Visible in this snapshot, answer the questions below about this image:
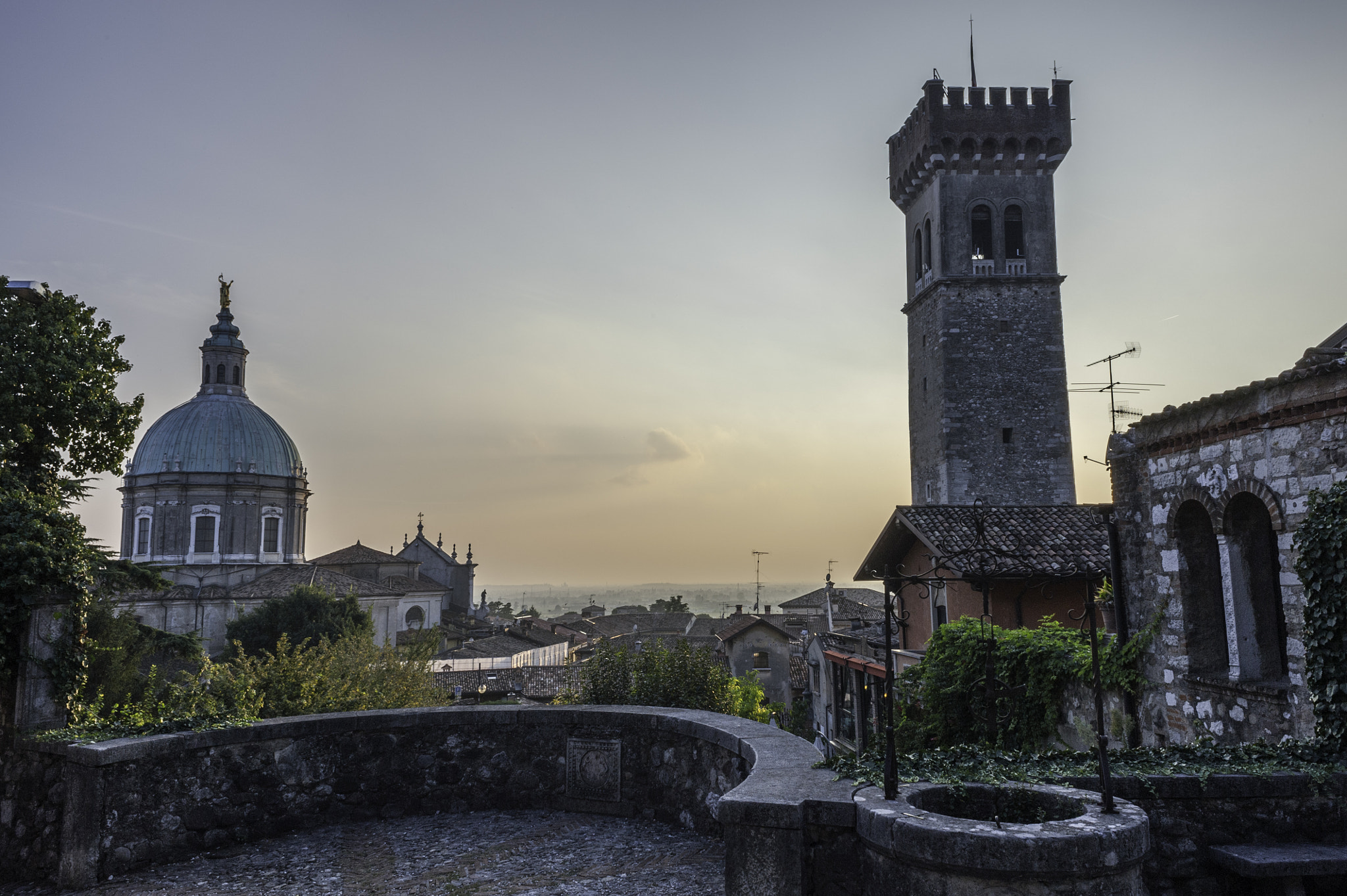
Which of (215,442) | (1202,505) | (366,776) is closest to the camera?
(366,776)

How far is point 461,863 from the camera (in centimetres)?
563

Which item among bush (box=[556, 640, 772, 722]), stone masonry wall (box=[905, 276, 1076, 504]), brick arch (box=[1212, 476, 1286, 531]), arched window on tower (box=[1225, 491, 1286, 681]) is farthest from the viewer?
stone masonry wall (box=[905, 276, 1076, 504])

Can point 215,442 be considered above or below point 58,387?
above

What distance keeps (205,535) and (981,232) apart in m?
49.5

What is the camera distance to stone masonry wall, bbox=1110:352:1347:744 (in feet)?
26.9

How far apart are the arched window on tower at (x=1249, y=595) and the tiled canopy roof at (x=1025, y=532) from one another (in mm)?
7569

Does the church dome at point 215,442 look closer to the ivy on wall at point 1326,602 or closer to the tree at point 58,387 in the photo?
the tree at point 58,387

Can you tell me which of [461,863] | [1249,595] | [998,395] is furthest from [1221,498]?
[998,395]

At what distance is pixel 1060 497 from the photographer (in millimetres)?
31281

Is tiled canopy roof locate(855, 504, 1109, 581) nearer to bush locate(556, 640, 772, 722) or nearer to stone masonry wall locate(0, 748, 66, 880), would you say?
bush locate(556, 640, 772, 722)

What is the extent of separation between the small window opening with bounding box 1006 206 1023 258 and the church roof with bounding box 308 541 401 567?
46543 millimetres

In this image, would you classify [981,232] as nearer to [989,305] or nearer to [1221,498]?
[989,305]

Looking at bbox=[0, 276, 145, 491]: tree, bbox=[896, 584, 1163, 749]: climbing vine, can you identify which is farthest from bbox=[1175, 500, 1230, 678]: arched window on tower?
bbox=[0, 276, 145, 491]: tree

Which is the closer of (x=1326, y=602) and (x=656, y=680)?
(x=1326, y=602)
